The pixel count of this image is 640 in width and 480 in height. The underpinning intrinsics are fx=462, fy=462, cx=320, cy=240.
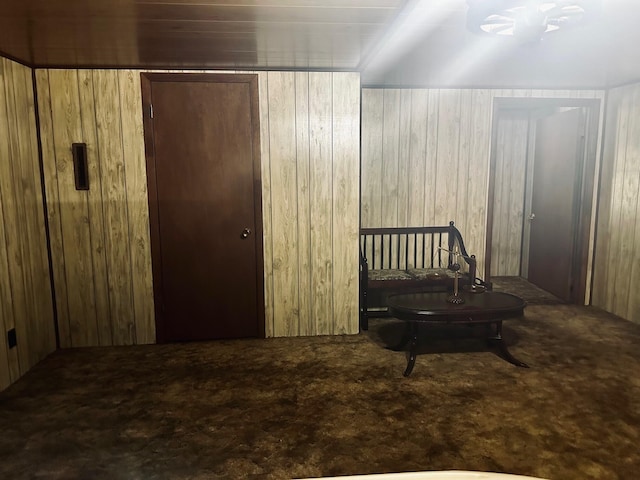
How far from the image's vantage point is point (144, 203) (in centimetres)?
364

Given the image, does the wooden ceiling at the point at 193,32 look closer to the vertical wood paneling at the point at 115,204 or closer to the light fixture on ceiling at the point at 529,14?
the vertical wood paneling at the point at 115,204

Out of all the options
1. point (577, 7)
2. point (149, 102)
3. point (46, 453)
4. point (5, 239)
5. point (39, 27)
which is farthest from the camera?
point (149, 102)

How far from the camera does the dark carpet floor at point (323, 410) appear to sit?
222 cm

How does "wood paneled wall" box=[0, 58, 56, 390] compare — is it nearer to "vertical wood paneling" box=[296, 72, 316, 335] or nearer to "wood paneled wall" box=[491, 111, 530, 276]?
"vertical wood paneling" box=[296, 72, 316, 335]

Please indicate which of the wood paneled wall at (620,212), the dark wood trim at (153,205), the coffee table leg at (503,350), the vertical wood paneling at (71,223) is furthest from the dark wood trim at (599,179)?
the vertical wood paneling at (71,223)

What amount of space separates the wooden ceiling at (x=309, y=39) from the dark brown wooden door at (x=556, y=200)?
33.8 inches

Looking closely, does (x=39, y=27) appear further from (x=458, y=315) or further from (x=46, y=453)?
(x=458, y=315)

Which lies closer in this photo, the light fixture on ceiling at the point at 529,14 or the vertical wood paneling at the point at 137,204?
the light fixture on ceiling at the point at 529,14

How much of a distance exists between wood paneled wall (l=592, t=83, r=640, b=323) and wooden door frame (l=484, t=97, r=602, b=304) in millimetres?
94

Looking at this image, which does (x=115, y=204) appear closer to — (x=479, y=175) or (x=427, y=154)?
(x=427, y=154)

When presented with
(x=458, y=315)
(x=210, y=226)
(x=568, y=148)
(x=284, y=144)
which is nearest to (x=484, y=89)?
(x=568, y=148)

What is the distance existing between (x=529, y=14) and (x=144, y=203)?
2905mm

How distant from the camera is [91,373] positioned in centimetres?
327

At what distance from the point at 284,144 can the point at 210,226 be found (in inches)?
35.0
